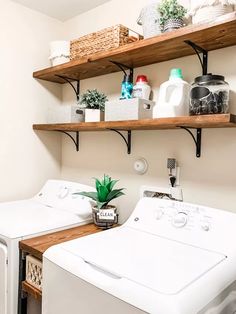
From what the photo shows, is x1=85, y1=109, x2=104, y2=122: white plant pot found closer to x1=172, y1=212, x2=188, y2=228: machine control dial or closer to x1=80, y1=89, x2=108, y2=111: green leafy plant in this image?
x1=80, y1=89, x2=108, y2=111: green leafy plant

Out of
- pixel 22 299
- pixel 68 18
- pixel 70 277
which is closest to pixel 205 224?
pixel 70 277

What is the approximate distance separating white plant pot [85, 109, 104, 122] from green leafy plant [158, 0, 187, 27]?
681 millimetres

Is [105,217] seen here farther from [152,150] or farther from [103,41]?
[103,41]

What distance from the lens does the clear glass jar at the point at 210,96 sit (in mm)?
1307

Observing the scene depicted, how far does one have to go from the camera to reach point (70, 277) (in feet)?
3.46

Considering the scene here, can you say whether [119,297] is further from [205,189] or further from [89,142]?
[89,142]

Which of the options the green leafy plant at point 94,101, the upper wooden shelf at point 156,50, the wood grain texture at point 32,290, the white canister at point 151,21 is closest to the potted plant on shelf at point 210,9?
the upper wooden shelf at point 156,50

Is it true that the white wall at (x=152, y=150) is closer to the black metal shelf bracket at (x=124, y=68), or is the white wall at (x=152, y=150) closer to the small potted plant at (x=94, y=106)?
the black metal shelf bracket at (x=124, y=68)

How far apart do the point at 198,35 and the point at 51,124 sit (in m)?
Result: 1.24

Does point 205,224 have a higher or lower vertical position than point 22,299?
higher

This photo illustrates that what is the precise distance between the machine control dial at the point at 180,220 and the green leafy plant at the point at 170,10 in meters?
1.03

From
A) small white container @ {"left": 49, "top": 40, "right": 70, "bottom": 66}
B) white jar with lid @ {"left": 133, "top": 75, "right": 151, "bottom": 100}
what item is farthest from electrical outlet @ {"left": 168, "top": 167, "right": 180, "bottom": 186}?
small white container @ {"left": 49, "top": 40, "right": 70, "bottom": 66}

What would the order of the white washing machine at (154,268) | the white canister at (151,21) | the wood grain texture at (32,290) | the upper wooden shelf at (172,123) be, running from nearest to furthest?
the white washing machine at (154,268)
the upper wooden shelf at (172,123)
the wood grain texture at (32,290)
the white canister at (151,21)

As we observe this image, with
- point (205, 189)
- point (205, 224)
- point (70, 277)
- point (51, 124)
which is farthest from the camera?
point (51, 124)
